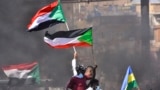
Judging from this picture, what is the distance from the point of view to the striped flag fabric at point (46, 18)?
8.53 m

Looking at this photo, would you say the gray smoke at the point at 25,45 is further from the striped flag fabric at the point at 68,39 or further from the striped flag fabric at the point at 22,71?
the striped flag fabric at the point at 68,39

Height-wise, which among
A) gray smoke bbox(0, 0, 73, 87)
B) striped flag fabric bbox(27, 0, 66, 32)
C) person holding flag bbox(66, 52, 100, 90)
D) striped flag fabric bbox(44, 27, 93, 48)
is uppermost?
striped flag fabric bbox(27, 0, 66, 32)

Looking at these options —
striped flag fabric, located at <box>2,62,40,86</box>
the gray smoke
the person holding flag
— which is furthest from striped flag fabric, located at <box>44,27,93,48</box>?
the gray smoke

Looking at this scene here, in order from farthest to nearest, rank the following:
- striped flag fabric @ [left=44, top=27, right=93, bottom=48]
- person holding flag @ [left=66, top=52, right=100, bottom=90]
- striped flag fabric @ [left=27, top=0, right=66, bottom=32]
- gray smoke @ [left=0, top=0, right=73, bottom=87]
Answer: gray smoke @ [left=0, top=0, right=73, bottom=87], striped flag fabric @ [left=27, top=0, right=66, bottom=32], striped flag fabric @ [left=44, top=27, right=93, bottom=48], person holding flag @ [left=66, top=52, right=100, bottom=90]

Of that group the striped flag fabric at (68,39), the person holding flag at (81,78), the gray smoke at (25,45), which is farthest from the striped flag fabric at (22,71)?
the gray smoke at (25,45)

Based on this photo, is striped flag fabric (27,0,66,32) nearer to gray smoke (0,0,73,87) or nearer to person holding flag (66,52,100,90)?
person holding flag (66,52,100,90)

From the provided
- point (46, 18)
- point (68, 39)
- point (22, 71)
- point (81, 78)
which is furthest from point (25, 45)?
point (81, 78)

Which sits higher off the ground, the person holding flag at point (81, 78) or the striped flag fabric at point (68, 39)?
the striped flag fabric at point (68, 39)

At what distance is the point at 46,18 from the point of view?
8.57 meters

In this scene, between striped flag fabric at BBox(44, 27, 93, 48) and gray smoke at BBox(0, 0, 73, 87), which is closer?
striped flag fabric at BBox(44, 27, 93, 48)

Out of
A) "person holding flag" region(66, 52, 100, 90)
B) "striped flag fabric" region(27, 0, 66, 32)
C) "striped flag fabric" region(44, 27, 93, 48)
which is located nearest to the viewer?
"person holding flag" region(66, 52, 100, 90)

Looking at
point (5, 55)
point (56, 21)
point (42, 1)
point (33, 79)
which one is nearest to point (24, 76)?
point (33, 79)

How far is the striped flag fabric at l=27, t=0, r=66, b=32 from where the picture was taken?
28.0 ft

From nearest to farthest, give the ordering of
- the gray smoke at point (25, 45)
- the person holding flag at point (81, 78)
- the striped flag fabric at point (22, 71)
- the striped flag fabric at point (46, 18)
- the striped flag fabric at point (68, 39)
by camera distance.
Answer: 1. the person holding flag at point (81, 78)
2. the striped flag fabric at point (68, 39)
3. the striped flag fabric at point (46, 18)
4. the striped flag fabric at point (22, 71)
5. the gray smoke at point (25, 45)
